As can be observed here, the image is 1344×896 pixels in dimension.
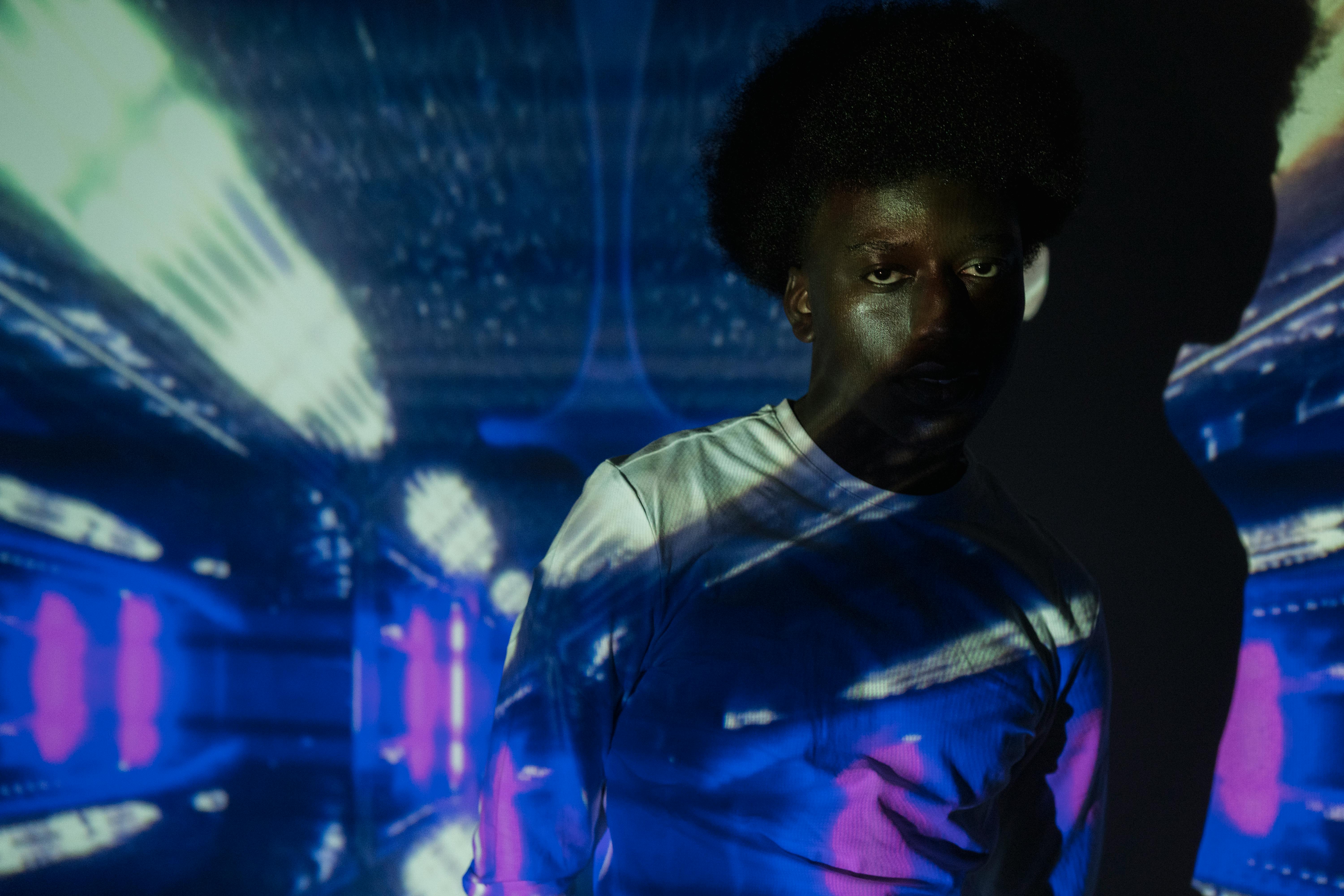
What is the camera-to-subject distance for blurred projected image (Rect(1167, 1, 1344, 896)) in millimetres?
1129

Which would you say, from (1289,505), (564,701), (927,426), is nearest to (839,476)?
(927,426)

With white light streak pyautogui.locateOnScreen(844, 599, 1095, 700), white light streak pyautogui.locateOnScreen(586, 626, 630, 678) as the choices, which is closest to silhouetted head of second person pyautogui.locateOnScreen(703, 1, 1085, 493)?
white light streak pyautogui.locateOnScreen(844, 599, 1095, 700)

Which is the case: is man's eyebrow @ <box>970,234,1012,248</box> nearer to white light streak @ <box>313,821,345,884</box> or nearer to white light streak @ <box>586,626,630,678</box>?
white light streak @ <box>586,626,630,678</box>

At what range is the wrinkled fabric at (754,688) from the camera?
0.77 metres

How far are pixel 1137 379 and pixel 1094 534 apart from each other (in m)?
0.22

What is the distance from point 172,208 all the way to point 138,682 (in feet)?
2.19

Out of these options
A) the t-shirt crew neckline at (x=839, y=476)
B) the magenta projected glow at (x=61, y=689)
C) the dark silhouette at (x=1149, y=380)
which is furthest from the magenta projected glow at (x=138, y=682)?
the dark silhouette at (x=1149, y=380)

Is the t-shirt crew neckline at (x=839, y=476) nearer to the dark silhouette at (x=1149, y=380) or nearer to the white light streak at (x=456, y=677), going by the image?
the dark silhouette at (x=1149, y=380)

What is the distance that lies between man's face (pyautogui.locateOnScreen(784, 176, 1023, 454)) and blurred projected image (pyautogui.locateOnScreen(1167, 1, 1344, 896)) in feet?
1.81

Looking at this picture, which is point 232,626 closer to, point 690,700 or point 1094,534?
point 690,700

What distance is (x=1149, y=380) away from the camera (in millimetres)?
1167

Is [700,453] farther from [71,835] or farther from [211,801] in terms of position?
[71,835]

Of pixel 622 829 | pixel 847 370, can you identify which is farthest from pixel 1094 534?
pixel 622 829

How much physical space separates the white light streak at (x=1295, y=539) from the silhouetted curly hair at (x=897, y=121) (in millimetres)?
553
